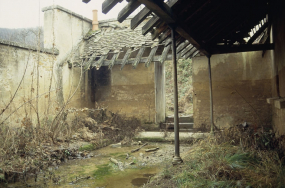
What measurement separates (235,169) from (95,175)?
309cm

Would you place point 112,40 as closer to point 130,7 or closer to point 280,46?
point 280,46

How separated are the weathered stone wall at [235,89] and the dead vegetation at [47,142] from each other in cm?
314

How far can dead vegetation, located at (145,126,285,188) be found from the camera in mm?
3355

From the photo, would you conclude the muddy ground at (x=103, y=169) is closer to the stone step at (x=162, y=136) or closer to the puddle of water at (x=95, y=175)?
the puddle of water at (x=95, y=175)

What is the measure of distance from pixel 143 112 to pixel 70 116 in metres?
3.38

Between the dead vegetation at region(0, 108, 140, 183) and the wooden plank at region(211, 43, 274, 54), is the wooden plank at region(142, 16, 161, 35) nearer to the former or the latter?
the wooden plank at region(211, 43, 274, 54)

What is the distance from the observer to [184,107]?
16797mm

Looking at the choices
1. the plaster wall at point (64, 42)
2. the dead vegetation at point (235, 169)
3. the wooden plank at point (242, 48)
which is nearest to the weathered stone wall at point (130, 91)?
the plaster wall at point (64, 42)

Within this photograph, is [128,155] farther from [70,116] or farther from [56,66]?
[56,66]

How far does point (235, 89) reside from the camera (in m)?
9.90

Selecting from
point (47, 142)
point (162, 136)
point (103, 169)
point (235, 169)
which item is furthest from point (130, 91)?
point (235, 169)

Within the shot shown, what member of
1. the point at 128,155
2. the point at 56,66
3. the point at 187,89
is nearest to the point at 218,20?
the point at 128,155

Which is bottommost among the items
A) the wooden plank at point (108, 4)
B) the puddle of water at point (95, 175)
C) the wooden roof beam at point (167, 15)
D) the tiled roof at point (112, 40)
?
the puddle of water at point (95, 175)

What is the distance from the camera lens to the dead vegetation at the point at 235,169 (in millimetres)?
3355
